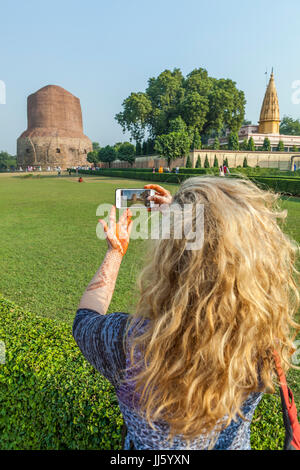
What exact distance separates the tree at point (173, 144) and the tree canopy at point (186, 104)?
2.69 m

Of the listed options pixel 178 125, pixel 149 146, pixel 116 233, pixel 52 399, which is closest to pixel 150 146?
pixel 149 146

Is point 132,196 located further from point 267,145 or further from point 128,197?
point 267,145

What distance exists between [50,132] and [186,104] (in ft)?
89.0

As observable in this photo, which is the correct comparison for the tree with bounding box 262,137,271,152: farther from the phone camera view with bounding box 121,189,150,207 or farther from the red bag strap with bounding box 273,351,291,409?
the red bag strap with bounding box 273,351,291,409

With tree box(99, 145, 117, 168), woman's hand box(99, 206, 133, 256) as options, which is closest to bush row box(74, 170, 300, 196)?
woman's hand box(99, 206, 133, 256)

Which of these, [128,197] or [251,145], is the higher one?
[251,145]

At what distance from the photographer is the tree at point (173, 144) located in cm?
3194

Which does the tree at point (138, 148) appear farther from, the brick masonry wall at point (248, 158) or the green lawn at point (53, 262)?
the green lawn at point (53, 262)

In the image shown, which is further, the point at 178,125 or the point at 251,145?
the point at 251,145

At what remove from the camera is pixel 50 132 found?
5403 cm

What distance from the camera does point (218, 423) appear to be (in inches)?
35.3

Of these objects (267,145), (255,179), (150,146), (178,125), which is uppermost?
(178,125)

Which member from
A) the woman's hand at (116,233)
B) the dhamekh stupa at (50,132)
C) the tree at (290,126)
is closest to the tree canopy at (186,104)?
Answer: the dhamekh stupa at (50,132)
